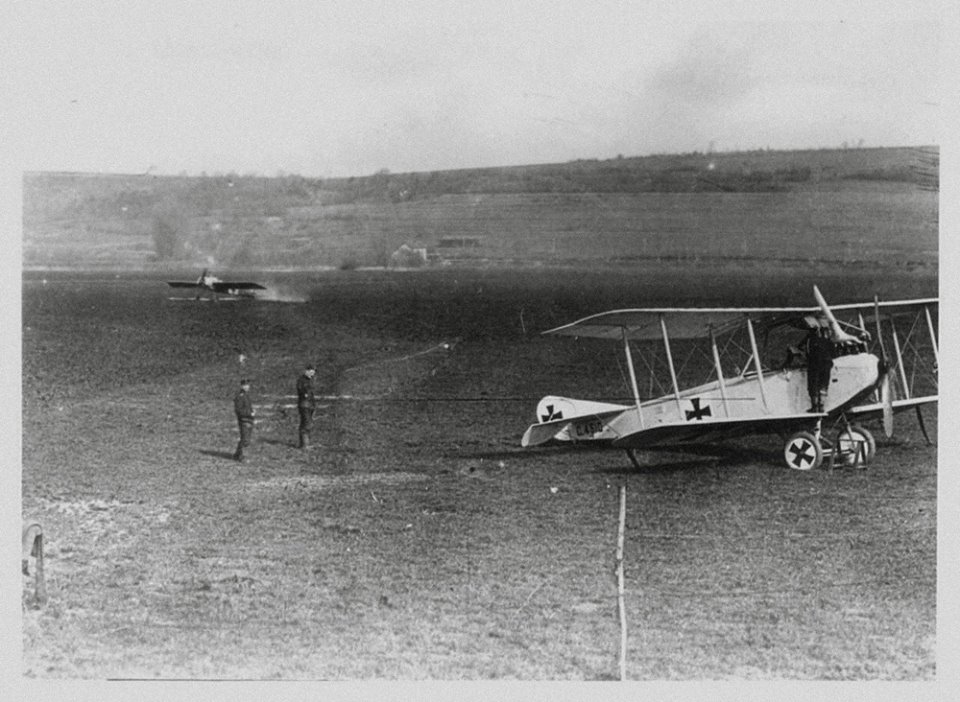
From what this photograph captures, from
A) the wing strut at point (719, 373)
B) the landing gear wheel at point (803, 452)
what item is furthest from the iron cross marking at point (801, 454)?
the wing strut at point (719, 373)

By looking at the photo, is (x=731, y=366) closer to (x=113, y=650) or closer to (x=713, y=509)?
(x=713, y=509)

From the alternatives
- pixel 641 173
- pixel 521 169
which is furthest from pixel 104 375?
pixel 641 173

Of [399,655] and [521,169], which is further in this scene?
[521,169]

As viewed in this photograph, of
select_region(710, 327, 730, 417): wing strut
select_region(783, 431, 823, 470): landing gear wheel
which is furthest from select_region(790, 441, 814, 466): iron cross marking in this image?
select_region(710, 327, 730, 417): wing strut

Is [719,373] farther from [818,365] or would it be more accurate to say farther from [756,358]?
[818,365]

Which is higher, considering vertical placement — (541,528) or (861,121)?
(861,121)

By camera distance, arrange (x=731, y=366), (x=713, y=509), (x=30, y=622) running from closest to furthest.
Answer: (x=30, y=622) → (x=713, y=509) → (x=731, y=366)

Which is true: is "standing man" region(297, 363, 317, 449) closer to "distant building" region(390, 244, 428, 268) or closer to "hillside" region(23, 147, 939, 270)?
"hillside" region(23, 147, 939, 270)

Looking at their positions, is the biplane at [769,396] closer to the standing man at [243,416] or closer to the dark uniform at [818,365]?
the dark uniform at [818,365]
